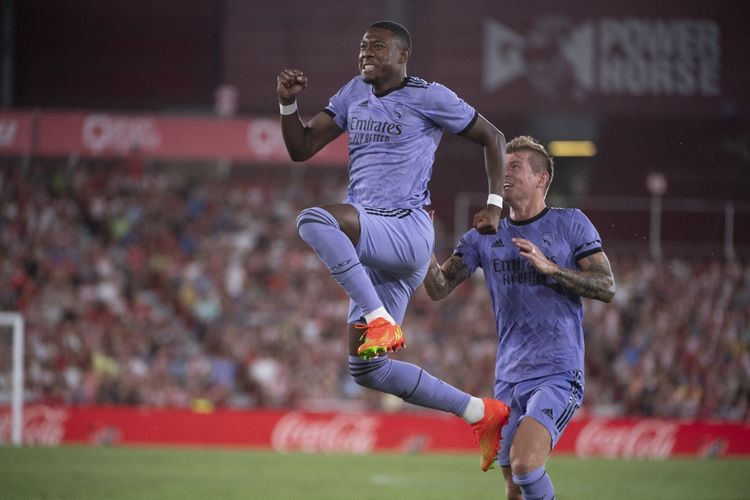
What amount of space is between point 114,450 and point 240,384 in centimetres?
334

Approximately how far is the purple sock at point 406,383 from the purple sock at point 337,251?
596mm

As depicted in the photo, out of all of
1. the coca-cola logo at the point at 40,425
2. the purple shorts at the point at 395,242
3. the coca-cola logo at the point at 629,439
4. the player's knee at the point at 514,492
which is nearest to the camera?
the purple shorts at the point at 395,242

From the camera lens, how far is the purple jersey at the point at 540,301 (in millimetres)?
7137

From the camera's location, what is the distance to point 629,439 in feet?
63.7

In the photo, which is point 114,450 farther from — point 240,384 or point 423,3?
point 423,3

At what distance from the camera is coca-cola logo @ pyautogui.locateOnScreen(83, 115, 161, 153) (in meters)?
23.3

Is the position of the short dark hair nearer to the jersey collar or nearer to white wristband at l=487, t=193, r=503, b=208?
white wristband at l=487, t=193, r=503, b=208

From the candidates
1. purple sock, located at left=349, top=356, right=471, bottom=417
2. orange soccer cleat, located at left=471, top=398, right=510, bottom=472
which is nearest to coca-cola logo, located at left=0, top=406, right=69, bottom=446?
purple sock, located at left=349, top=356, right=471, bottom=417

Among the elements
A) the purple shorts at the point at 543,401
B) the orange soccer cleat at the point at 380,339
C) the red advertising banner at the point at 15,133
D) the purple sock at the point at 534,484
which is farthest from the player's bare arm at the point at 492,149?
the red advertising banner at the point at 15,133

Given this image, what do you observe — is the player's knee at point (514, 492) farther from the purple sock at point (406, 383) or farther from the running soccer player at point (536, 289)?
the purple sock at point (406, 383)

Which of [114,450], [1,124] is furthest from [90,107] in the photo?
[114,450]

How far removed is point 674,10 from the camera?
82.7ft

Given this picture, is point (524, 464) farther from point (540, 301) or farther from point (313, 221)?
point (313, 221)

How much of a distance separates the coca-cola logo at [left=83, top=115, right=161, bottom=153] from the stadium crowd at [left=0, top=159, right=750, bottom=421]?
4.20 feet
